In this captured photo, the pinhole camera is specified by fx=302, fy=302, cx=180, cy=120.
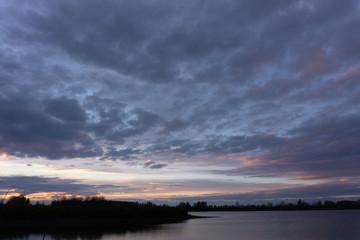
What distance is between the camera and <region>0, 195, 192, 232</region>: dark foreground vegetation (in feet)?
227

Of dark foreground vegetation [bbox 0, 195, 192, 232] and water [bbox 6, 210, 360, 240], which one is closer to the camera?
water [bbox 6, 210, 360, 240]

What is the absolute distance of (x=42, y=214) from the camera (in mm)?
76312

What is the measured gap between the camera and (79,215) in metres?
80.8

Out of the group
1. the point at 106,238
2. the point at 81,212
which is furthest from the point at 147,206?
the point at 106,238

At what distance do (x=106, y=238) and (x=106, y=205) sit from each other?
46.2m

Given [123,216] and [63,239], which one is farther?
[123,216]

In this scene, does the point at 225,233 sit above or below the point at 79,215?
below

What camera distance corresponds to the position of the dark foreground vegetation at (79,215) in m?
69.1

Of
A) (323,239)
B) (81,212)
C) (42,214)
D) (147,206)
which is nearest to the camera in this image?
(323,239)

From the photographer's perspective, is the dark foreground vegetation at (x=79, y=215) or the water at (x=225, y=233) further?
the dark foreground vegetation at (x=79, y=215)

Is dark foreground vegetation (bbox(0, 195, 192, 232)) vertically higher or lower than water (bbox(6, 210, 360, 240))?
higher

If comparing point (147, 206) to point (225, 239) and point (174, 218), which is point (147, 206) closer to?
point (174, 218)

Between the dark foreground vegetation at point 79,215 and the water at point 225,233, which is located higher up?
the dark foreground vegetation at point 79,215

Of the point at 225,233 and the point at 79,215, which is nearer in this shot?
the point at 225,233
